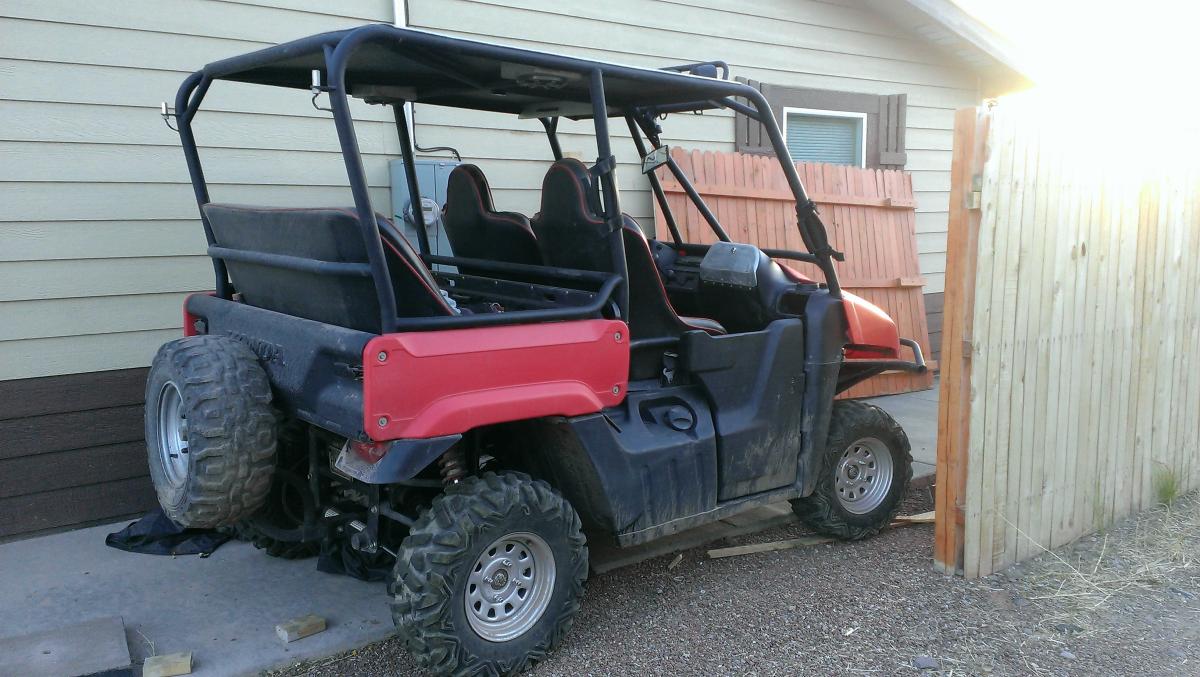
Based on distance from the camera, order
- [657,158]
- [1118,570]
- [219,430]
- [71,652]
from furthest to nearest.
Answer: [1118,570], [657,158], [71,652], [219,430]

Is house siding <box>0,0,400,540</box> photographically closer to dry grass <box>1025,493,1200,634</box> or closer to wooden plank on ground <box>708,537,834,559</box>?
wooden plank on ground <box>708,537,834,559</box>

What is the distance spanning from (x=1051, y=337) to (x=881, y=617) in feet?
5.28

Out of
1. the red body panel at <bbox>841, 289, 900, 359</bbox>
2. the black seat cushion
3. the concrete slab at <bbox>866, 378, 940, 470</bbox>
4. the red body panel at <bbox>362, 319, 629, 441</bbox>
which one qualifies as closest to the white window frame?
the concrete slab at <bbox>866, 378, 940, 470</bbox>

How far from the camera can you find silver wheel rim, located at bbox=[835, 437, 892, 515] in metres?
4.80

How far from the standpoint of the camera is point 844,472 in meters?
4.80

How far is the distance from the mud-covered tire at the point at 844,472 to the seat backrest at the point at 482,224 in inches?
67.0

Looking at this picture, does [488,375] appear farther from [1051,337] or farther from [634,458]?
[1051,337]

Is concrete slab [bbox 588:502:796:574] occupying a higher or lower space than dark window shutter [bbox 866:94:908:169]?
lower

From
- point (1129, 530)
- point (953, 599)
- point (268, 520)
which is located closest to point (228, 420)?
point (268, 520)

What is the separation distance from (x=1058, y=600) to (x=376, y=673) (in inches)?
114

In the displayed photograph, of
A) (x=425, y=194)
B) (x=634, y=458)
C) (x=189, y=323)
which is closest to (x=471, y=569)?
(x=634, y=458)

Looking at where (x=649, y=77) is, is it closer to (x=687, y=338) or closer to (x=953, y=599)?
(x=687, y=338)

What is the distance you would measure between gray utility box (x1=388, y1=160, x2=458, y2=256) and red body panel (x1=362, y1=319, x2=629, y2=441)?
219 centimetres

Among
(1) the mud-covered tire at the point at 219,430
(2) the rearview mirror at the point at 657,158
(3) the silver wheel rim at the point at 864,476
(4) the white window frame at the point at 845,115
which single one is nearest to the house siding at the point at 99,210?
(1) the mud-covered tire at the point at 219,430
